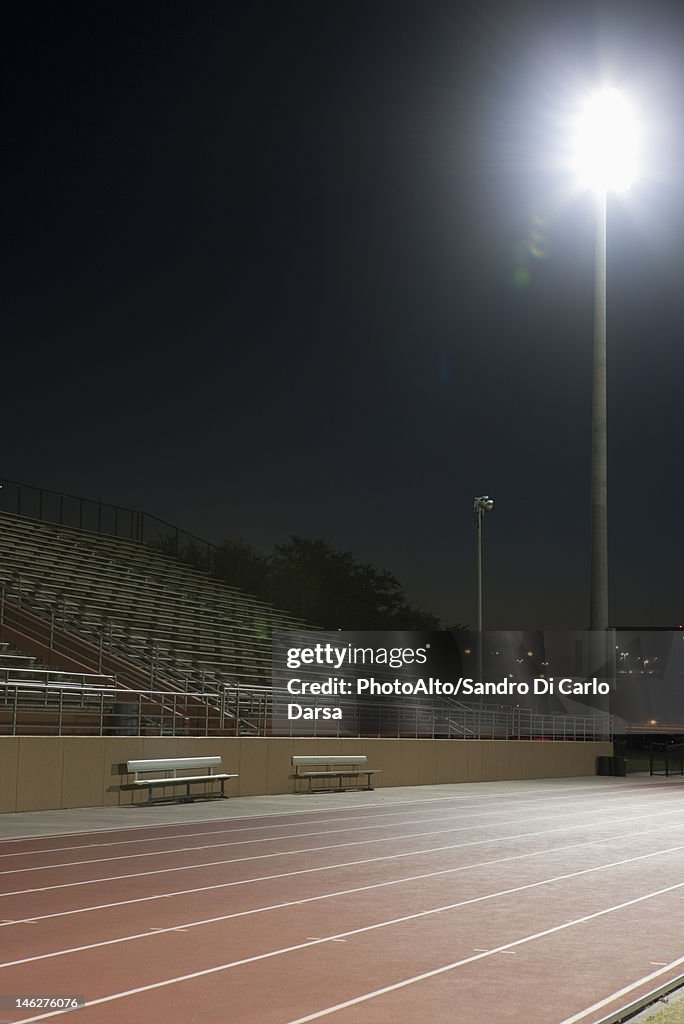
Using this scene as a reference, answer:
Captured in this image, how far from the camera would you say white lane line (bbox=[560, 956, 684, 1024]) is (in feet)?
19.6

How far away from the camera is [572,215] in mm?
32281

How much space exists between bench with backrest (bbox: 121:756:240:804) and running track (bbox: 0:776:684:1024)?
358 centimetres

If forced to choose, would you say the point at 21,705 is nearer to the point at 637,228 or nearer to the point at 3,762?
the point at 3,762

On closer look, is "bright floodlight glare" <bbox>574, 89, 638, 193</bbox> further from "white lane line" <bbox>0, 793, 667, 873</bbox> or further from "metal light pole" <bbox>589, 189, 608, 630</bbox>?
"white lane line" <bbox>0, 793, 667, 873</bbox>

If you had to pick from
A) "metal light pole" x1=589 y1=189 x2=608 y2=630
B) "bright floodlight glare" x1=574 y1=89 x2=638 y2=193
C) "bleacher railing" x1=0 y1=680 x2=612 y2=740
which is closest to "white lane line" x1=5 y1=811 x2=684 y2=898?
"bleacher railing" x1=0 y1=680 x2=612 y2=740

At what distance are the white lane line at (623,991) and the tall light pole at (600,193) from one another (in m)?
23.1

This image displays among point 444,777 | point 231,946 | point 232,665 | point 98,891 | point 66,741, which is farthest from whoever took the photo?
point 232,665

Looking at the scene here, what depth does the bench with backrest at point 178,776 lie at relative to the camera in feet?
63.8

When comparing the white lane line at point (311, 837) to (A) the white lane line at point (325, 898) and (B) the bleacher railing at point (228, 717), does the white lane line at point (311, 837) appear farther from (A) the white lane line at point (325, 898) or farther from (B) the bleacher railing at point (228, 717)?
(B) the bleacher railing at point (228, 717)

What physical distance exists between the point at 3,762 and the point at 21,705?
2.21 metres

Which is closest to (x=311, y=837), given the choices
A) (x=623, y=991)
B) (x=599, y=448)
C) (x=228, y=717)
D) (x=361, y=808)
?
(x=361, y=808)

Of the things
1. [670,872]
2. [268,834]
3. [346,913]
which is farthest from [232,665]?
[346,913]

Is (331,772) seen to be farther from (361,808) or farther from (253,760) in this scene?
(361,808)

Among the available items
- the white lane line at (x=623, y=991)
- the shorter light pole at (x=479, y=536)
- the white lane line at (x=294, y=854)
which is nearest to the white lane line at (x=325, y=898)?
the white lane line at (x=294, y=854)
